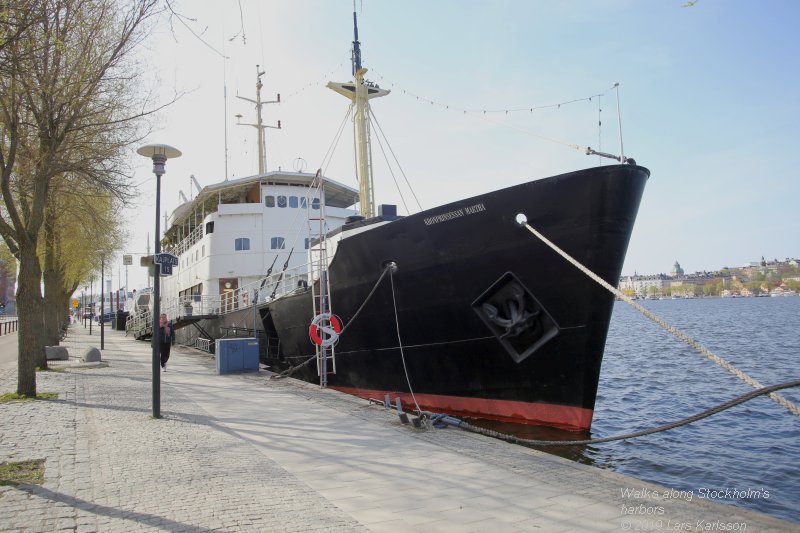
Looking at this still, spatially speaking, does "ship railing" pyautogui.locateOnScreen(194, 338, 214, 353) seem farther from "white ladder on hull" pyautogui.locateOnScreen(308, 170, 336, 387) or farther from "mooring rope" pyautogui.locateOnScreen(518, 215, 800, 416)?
"mooring rope" pyautogui.locateOnScreen(518, 215, 800, 416)

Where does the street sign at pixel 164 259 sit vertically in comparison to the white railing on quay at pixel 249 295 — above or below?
above

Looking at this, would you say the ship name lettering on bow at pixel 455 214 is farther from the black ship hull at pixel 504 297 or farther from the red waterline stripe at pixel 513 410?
the red waterline stripe at pixel 513 410

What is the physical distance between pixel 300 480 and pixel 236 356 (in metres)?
9.61

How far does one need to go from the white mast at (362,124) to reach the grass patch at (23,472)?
9.60 m

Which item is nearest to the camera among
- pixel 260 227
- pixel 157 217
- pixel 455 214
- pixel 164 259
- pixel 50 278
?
pixel 157 217

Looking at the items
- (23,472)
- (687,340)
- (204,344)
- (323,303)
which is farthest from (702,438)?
(204,344)

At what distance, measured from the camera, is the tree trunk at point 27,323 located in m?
9.70

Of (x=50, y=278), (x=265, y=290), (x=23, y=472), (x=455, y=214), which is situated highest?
(x=455, y=214)

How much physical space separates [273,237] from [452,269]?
12.4m

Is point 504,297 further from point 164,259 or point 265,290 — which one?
point 265,290

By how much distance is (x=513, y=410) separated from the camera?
867 centimetres

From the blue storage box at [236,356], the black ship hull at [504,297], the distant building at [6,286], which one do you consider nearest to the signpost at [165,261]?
the black ship hull at [504,297]

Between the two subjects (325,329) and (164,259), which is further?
(325,329)

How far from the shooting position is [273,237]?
66.0 feet
